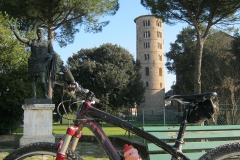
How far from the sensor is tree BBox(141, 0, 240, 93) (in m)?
11.4

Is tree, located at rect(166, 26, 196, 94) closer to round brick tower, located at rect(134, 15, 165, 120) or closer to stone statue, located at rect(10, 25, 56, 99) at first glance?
stone statue, located at rect(10, 25, 56, 99)

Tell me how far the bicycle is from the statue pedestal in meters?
4.58

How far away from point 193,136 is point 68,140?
1967 mm

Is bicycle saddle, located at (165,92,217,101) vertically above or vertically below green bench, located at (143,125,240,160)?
above

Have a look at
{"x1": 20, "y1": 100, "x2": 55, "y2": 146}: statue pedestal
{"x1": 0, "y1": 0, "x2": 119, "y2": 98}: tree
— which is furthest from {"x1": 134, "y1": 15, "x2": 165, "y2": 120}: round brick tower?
{"x1": 20, "y1": 100, "x2": 55, "y2": 146}: statue pedestal

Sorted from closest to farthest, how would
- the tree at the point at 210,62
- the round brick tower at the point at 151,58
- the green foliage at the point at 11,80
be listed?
1. the green foliage at the point at 11,80
2. the tree at the point at 210,62
3. the round brick tower at the point at 151,58

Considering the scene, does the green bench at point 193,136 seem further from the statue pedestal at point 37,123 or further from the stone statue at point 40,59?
the stone statue at point 40,59

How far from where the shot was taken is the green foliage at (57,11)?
1345 centimetres

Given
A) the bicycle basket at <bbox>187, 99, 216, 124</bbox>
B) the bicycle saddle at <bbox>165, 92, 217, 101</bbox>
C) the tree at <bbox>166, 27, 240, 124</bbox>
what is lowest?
the bicycle basket at <bbox>187, 99, 216, 124</bbox>

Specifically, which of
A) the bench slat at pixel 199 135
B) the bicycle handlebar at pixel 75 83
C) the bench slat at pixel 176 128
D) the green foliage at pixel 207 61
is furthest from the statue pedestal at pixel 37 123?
the green foliage at pixel 207 61

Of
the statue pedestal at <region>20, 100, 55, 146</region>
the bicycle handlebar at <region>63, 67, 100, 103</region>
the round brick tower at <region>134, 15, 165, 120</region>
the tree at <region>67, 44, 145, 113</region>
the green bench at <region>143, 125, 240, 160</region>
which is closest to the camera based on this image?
the bicycle handlebar at <region>63, 67, 100, 103</region>

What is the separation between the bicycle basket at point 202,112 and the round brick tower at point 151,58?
160ft

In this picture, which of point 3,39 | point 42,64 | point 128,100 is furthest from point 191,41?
point 42,64

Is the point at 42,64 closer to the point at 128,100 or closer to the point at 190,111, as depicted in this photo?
the point at 190,111
